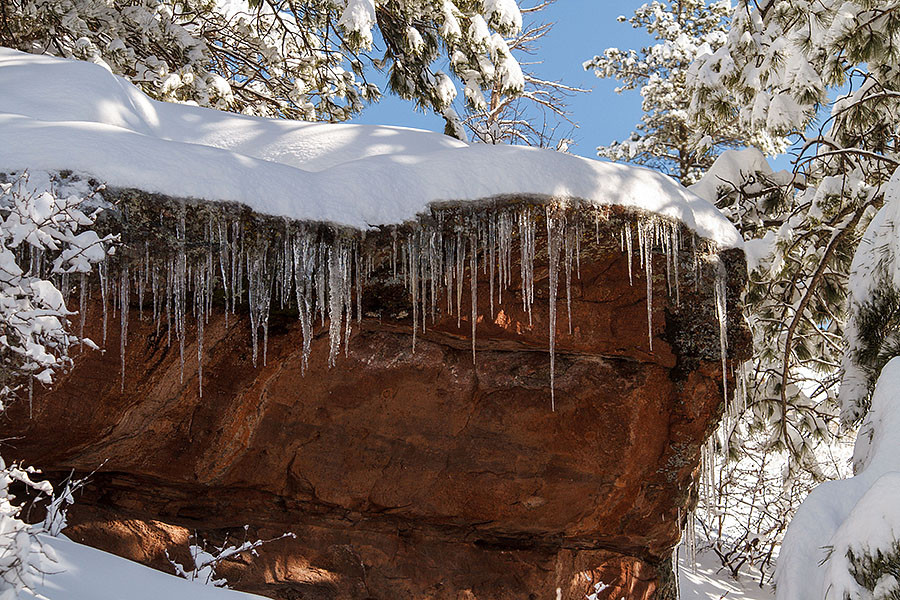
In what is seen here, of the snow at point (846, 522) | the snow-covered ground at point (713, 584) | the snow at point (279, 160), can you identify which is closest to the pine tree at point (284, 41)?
the snow at point (279, 160)

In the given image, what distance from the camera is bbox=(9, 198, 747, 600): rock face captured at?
4.20 metres

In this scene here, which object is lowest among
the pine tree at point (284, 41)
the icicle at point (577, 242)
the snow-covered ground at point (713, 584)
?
the snow-covered ground at point (713, 584)

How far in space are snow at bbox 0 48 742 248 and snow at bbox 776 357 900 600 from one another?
5.79 ft

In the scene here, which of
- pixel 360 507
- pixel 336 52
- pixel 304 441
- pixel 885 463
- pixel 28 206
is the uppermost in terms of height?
pixel 336 52

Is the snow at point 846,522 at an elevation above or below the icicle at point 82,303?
below

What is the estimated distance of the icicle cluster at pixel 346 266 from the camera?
365 centimetres

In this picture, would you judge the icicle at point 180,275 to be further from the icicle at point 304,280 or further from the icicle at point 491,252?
the icicle at point 491,252

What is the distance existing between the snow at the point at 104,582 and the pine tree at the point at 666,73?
11315mm

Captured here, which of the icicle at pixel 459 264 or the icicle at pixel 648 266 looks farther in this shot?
the icicle at pixel 648 266

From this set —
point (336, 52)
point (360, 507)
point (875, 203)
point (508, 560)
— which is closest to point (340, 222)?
point (360, 507)

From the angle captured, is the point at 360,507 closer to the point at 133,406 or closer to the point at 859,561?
the point at 133,406

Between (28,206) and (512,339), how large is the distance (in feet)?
8.91

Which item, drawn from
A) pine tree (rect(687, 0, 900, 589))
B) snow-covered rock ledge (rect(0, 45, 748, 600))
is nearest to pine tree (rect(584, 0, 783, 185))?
pine tree (rect(687, 0, 900, 589))

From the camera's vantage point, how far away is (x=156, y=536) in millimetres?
4277
